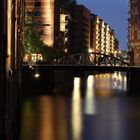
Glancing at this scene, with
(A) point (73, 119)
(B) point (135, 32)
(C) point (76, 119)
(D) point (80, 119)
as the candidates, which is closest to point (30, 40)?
(B) point (135, 32)

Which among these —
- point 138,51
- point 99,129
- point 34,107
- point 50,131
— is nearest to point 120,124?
point 99,129

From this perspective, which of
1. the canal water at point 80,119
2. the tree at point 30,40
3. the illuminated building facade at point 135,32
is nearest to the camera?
the canal water at point 80,119

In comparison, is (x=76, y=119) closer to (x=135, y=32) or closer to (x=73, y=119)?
(x=73, y=119)

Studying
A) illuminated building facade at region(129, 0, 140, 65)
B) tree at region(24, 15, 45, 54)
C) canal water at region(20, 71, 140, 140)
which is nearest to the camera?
canal water at region(20, 71, 140, 140)

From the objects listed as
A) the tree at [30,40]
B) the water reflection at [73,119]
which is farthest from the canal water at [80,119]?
the tree at [30,40]

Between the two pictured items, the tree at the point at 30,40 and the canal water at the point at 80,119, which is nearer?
the canal water at the point at 80,119

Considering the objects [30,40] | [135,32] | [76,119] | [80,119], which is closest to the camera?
[76,119]

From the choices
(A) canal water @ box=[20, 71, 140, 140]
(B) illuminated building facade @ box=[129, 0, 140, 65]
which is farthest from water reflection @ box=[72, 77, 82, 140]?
(B) illuminated building facade @ box=[129, 0, 140, 65]

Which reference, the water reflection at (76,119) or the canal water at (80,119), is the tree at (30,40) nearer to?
the canal water at (80,119)

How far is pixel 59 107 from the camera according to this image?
3182 inches

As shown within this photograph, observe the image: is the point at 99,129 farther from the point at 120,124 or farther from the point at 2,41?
the point at 2,41

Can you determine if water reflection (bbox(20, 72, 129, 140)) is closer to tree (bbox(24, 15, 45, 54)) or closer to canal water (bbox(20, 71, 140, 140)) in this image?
canal water (bbox(20, 71, 140, 140))

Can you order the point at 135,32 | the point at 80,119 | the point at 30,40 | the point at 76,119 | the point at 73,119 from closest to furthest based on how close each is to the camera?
the point at 76,119
the point at 73,119
the point at 80,119
the point at 30,40
the point at 135,32

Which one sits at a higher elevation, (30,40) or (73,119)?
(30,40)
